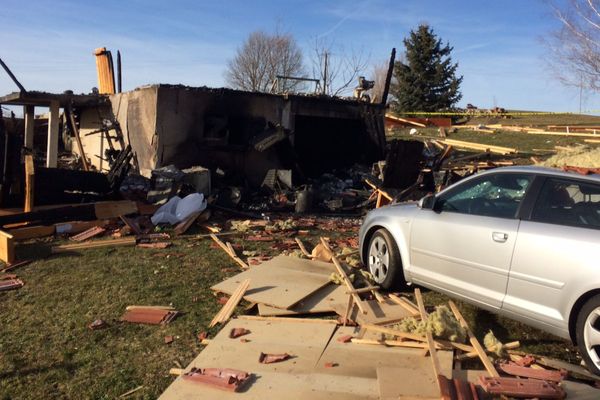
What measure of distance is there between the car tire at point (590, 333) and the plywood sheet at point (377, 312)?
1.61 m

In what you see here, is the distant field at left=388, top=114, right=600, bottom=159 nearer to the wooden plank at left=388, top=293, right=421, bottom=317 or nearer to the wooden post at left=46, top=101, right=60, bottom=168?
the wooden plank at left=388, top=293, right=421, bottom=317

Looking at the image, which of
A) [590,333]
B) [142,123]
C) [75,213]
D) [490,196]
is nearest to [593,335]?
[590,333]

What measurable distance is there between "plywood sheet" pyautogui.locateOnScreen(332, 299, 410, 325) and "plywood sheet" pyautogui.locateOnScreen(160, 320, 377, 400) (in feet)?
1.08

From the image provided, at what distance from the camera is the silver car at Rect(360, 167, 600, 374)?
4.02m

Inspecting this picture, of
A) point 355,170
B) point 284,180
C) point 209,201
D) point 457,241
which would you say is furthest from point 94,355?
point 355,170

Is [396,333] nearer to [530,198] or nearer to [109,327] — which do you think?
[530,198]

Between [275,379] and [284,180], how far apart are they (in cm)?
989

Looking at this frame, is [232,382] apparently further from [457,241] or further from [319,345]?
[457,241]

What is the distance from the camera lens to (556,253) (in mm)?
4164

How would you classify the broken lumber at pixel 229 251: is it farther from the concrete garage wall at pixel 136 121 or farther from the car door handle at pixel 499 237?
the concrete garage wall at pixel 136 121

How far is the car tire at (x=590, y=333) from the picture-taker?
12.8 feet

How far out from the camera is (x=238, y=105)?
575 inches

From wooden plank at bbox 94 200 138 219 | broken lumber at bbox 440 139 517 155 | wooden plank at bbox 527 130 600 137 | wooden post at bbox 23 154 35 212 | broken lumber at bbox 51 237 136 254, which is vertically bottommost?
broken lumber at bbox 51 237 136 254

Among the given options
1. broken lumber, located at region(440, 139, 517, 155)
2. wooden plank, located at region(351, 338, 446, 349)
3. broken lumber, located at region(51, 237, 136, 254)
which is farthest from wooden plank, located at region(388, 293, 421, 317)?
broken lumber, located at region(440, 139, 517, 155)
